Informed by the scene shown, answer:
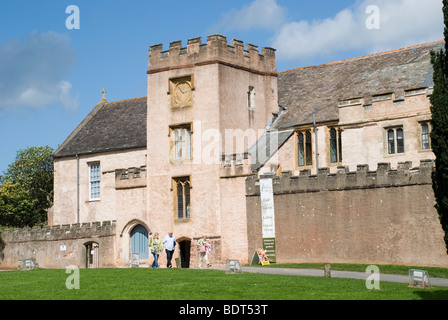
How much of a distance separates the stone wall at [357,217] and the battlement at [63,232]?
31.6 feet

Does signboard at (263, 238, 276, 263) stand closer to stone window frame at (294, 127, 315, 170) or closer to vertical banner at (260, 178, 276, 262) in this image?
vertical banner at (260, 178, 276, 262)

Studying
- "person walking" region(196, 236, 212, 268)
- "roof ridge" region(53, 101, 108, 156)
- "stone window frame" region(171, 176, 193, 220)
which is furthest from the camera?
"roof ridge" region(53, 101, 108, 156)

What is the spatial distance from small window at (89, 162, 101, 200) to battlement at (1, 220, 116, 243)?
171 inches

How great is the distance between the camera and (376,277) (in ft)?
93.2

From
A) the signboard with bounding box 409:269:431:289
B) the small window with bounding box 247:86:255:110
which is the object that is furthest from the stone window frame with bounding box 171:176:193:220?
the signboard with bounding box 409:269:431:289

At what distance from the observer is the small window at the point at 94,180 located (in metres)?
51.9

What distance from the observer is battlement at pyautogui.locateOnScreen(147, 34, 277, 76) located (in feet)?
140

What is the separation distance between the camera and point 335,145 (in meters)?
42.3

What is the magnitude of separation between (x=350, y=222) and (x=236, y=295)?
49.0ft

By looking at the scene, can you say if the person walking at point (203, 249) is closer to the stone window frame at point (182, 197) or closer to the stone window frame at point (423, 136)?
the stone window frame at point (182, 197)

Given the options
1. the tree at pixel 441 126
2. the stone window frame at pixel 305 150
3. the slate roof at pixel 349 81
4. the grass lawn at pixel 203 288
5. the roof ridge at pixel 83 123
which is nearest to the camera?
the grass lawn at pixel 203 288

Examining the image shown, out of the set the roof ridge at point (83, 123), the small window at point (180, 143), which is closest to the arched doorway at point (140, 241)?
the small window at point (180, 143)
